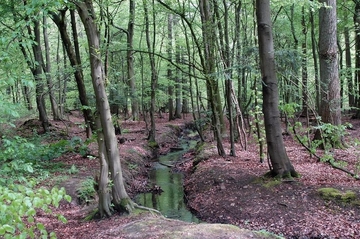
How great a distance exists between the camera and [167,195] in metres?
9.11

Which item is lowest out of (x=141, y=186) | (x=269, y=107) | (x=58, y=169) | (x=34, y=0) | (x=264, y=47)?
(x=141, y=186)

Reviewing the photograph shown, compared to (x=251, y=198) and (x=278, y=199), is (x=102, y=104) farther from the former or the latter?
(x=278, y=199)

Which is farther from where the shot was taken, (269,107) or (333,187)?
(269,107)

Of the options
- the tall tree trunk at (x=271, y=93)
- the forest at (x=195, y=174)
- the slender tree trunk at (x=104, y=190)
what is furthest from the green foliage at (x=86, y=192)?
the tall tree trunk at (x=271, y=93)

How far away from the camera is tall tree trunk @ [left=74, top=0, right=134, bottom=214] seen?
→ 19.3ft

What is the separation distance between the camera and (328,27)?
31.6ft

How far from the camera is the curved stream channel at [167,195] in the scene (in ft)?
24.8

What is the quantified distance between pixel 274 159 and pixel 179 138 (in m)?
12.9

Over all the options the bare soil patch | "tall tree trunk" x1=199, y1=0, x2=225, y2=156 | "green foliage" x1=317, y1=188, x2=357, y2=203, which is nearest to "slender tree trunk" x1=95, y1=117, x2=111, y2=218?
the bare soil patch

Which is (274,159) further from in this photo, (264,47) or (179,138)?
(179,138)

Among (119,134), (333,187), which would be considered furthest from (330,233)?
(119,134)

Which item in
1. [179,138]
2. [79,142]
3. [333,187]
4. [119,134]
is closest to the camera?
[333,187]

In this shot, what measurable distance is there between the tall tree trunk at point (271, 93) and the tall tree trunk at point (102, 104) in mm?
3733

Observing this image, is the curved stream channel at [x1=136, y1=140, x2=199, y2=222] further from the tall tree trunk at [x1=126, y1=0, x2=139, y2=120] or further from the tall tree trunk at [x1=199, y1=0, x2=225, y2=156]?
the tall tree trunk at [x1=126, y1=0, x2=139, y2=120]
